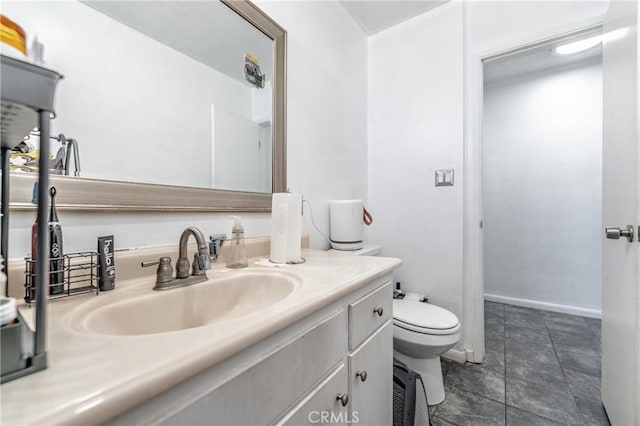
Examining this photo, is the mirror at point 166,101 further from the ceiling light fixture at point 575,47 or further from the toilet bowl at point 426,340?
the ceiling light fixture at point 575,47

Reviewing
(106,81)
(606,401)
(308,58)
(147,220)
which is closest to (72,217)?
(147,220)

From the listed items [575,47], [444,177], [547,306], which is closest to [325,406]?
[444,177]

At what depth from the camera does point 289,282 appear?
0.81 m

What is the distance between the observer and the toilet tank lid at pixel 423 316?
138 centimetres

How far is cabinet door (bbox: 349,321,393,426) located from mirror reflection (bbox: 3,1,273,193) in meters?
0.78

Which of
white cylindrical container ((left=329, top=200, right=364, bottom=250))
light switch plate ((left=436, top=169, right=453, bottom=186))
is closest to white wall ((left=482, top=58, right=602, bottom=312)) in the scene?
light switch plate ((left=436, top=169, right=453, bottom=186))

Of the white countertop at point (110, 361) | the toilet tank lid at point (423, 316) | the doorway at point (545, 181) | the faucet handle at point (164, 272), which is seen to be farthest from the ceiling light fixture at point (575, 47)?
the faucet handle at point (164, 272)

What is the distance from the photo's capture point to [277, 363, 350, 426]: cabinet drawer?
1.94ft

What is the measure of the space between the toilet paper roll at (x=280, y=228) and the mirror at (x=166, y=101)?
0.20 m

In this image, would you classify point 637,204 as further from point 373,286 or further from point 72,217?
point 72,217

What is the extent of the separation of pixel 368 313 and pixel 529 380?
55.2 inches

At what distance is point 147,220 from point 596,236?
343cm

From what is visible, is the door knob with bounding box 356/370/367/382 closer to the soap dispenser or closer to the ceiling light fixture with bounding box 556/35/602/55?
the soap dispenser

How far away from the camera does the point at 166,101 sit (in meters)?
0.92
